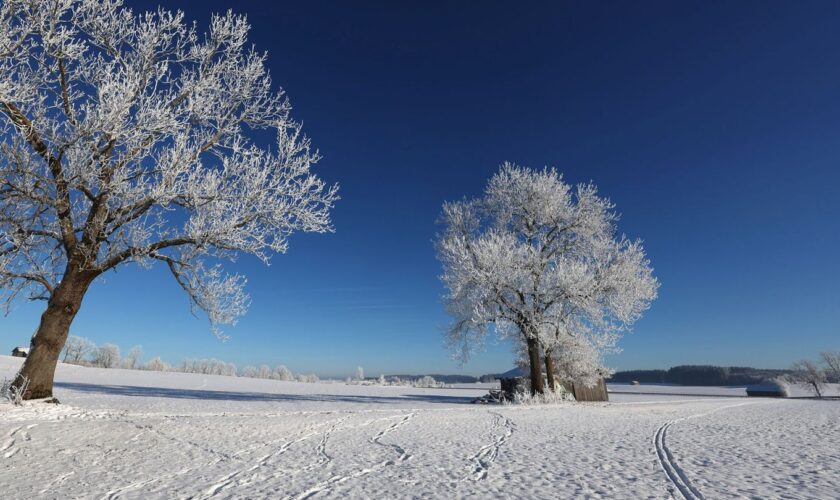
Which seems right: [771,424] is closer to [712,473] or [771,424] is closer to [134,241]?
[712,473]

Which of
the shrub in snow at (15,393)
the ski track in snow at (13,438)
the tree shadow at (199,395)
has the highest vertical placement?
the shrub in snow at (15,393)

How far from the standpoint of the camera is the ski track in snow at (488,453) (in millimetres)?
6184

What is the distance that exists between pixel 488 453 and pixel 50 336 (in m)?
10.6

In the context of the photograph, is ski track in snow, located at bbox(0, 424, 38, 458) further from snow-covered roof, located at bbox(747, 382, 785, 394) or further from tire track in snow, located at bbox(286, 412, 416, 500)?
snow-covered roof, located at bbox(747, 382, 785, 394)

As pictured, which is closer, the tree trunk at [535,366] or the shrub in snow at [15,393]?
the shrub in snow at [15,393]

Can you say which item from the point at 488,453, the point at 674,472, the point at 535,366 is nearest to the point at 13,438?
the point at 488,453

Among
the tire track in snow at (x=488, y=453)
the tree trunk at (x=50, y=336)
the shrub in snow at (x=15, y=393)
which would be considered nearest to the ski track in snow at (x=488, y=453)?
the tire track in snow at (x=488, y=453)

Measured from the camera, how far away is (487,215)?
23.6 meters

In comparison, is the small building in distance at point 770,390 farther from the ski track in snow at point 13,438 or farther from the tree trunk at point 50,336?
the ski track in snow at point 13,438

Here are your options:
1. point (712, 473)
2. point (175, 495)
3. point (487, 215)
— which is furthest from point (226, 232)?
point (487, 215)

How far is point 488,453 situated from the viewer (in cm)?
771

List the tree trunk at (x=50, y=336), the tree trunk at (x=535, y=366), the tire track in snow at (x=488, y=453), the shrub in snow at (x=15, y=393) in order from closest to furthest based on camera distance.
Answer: the tire track in snow at (x=488, y=453), the shrub in snow at (x=15, y=393), the tree trunk at (x=50, y=336), the tree trunk at (x=535, y=366)

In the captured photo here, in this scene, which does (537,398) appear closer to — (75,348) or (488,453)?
(488,453)

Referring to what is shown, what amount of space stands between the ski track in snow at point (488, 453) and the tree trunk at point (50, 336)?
10251mm
